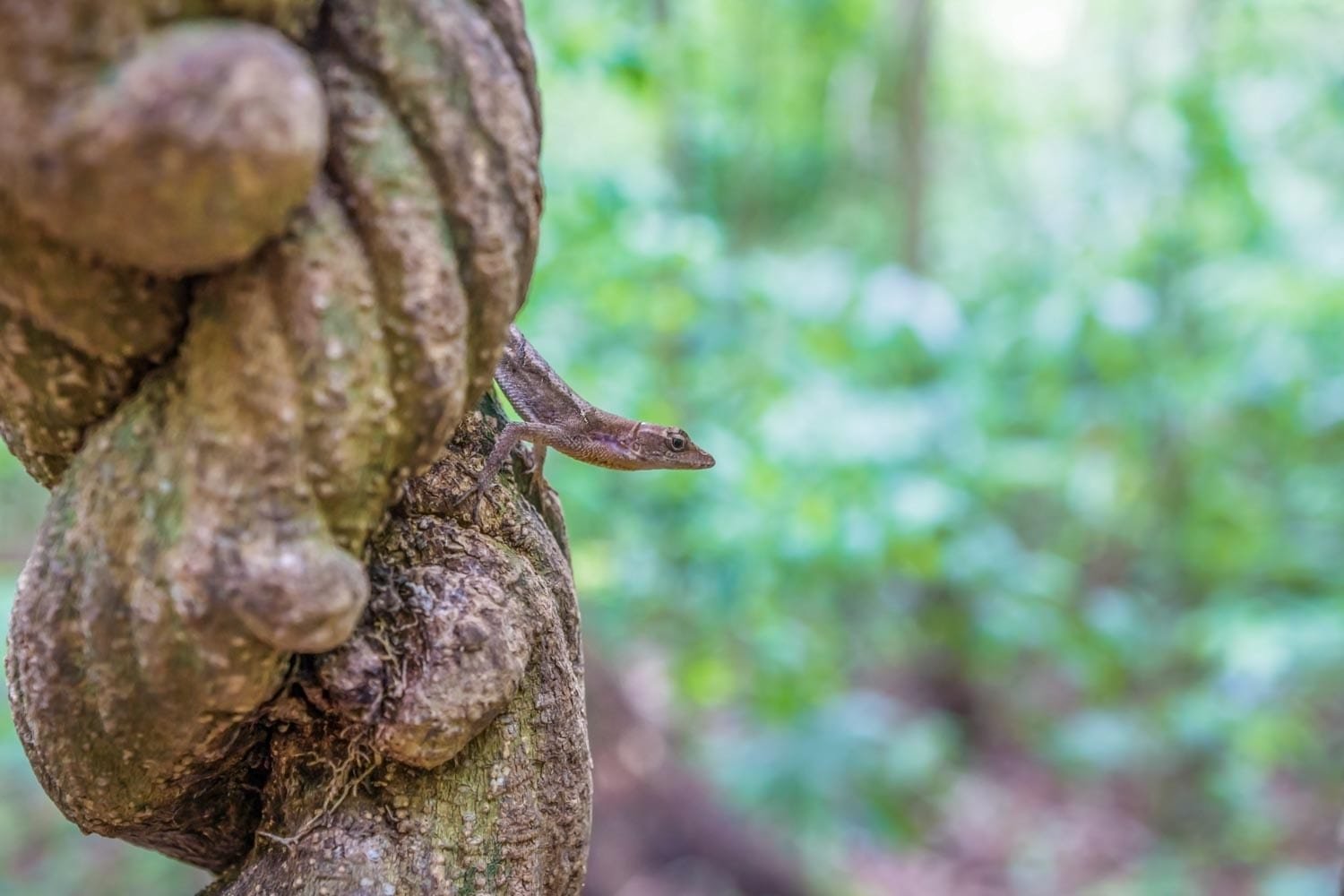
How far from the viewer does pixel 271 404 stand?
44.4 inches

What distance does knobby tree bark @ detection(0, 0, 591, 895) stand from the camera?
0.98 meters

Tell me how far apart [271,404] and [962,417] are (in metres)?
4.72

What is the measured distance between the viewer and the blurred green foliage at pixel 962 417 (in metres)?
4.41

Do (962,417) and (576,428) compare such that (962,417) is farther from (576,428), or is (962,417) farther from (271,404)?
(271,404)

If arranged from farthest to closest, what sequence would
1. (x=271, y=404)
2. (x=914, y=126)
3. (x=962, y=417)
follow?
(x=914, y=126) → (x=962, y=417) → (x=271, y=404)

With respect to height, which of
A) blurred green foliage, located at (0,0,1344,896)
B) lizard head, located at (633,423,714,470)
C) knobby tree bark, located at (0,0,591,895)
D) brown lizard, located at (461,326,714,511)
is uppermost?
blurred green foliage, located at (0,0,1344,896)

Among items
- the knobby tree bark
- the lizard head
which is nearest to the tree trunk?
the lizard head

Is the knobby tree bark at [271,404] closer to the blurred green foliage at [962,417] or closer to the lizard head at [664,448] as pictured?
the lizard head at [664,448]

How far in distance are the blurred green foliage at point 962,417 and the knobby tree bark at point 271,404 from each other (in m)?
2.28

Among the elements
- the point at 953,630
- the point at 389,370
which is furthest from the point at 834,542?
the point at 953,630

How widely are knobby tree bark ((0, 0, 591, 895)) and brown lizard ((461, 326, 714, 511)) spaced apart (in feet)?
3.94

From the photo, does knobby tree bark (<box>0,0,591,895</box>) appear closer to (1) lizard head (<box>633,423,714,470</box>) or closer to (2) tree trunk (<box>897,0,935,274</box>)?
(1) lizard head (<box>633,423,714,470</box>)

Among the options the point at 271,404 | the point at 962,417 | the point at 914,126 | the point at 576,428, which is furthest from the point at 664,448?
the point at 914,126

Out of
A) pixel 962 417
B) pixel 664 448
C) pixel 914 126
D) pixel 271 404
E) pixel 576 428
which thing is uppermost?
pixel 914 126
